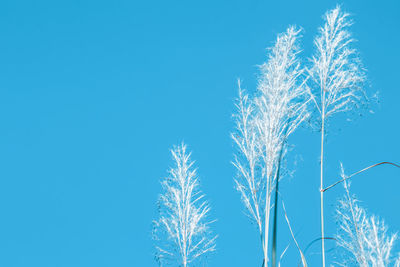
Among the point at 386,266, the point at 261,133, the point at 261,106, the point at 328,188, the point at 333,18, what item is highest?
the point at 333,18

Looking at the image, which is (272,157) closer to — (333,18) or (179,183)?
(179,183)

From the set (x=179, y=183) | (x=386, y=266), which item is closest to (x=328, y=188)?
(x=386, y=266)

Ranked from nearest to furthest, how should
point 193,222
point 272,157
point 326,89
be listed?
point 272,157
point 326,89
point 193,222

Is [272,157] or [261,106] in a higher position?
[261,106]

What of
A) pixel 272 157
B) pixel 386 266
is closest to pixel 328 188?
pixel 272 157

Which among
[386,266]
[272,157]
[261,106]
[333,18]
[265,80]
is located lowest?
[386,266]

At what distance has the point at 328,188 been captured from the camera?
1.83 m

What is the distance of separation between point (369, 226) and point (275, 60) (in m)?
1.02

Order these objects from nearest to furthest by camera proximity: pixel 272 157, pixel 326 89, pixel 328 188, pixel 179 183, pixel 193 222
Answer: pixel 328 188, pixel 272 157, pixel 326 89, pixel 193 222, pixel 179 183

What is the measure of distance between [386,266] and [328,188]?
622 millimetres

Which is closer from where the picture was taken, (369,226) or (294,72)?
(294,72)

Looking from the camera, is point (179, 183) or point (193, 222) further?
point (179, 183)

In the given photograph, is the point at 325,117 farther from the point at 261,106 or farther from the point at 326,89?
the point at 261,106

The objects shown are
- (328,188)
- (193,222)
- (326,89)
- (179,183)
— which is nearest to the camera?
(328,188)
